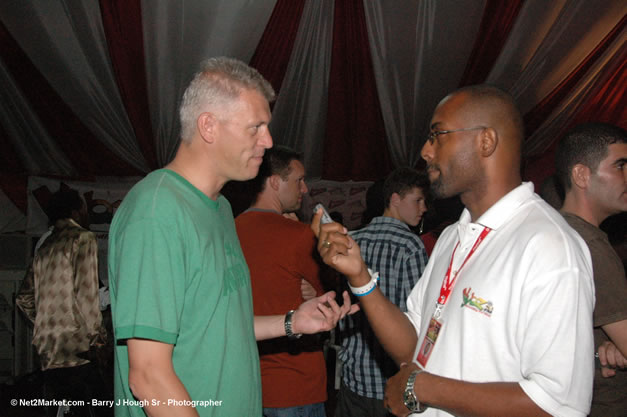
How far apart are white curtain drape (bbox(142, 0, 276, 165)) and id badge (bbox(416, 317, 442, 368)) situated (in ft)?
11.8

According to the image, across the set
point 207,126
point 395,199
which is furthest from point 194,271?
point 395,199

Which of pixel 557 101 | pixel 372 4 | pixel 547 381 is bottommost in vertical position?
pixel 547 381

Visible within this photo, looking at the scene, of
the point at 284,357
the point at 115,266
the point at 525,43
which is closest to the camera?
the point at 115,266

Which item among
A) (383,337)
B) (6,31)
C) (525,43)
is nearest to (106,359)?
(383,337)

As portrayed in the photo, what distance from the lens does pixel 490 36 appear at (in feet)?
16.2

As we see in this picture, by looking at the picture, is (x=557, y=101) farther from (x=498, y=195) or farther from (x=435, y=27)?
(x=498, y=195)

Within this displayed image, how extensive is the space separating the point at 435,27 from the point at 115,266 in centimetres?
427

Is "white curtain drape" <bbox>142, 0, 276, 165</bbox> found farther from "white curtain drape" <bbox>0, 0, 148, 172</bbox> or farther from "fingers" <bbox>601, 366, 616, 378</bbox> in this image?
"fingers" <bbox>601, 366, 616, 378</bbox>

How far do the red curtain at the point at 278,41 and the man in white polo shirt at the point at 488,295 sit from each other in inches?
137

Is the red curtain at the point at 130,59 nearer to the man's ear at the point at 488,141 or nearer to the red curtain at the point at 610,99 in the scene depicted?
the man's ear at the point at 488,141

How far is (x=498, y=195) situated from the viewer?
156 cm

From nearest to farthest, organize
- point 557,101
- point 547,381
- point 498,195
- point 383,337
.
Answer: point 547,381 → point 498,195 → point 383,337 → point 557,101

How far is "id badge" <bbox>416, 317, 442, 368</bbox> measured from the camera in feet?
5.02

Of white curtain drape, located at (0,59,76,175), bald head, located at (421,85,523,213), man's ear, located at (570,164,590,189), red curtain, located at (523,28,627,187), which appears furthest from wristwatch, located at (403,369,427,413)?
white curtain drape, located at (0,59,76,175)
